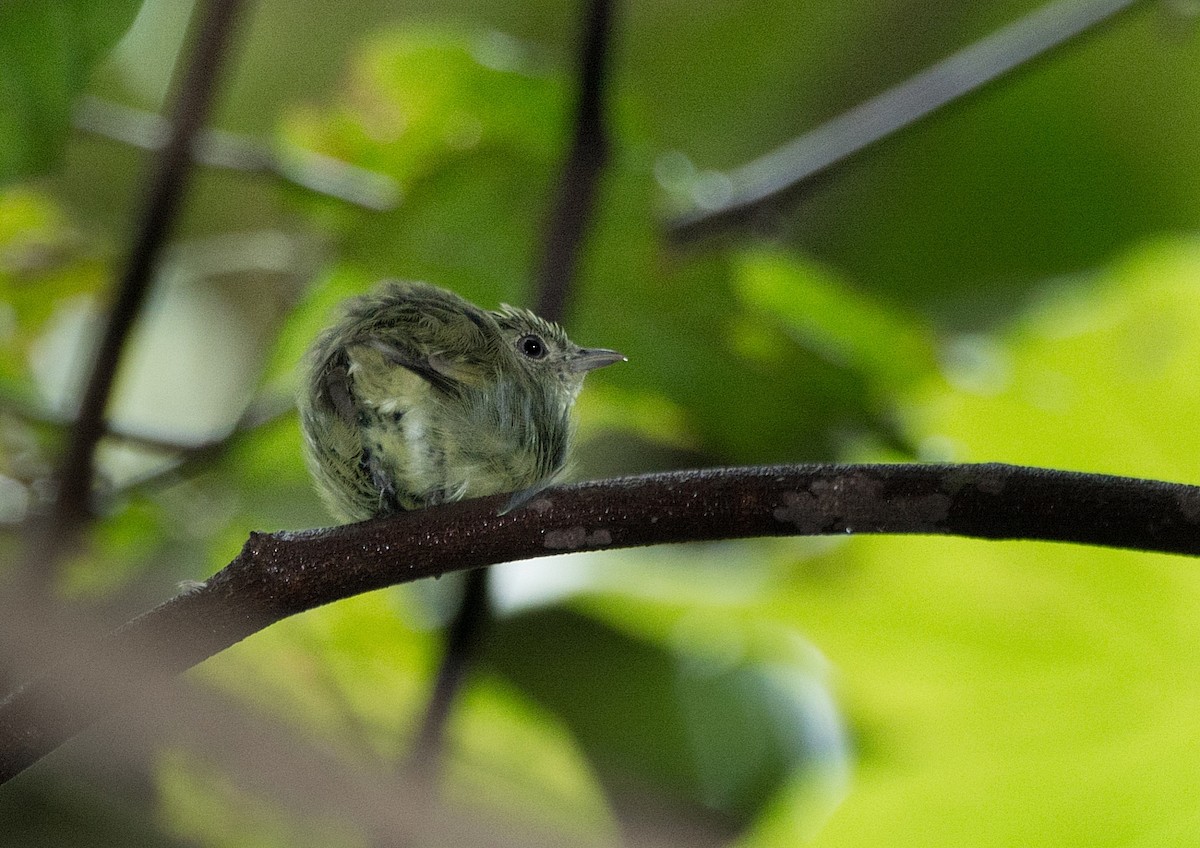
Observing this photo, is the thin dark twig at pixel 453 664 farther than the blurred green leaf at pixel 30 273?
No

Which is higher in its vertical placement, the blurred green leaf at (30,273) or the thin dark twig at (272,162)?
the thin dark twig at (272,162)

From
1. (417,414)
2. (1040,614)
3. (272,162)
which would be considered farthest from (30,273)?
(1040,614)

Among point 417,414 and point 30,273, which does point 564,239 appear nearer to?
point 417,414

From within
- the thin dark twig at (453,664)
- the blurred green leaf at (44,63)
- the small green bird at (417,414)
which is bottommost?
the thin dark twig at (453,664)

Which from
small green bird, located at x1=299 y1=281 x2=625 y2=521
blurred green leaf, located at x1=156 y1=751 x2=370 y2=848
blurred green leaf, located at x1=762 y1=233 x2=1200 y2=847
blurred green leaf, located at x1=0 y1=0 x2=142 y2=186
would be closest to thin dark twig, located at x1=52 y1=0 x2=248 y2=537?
blurred green leaf, located at x1=0 y1=0 x2=142 y2=186

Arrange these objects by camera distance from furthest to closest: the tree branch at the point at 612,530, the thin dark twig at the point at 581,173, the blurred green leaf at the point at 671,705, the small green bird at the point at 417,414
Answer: the blurred green leaf at the point at 671,705
the thin dark twig at the point at 581,173
the small green bird at the point at 417,414
the tree branch at the point at 612,530

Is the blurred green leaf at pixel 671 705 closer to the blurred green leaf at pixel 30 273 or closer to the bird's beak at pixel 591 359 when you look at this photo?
the bird's beak at pixel 591 359

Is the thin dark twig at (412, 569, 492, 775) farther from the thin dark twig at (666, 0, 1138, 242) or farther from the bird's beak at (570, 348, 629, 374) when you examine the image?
the thin dark twig at (666, 0, 1138, 242)

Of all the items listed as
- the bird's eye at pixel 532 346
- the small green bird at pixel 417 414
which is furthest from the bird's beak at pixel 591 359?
the small green bird at pixel 417 414
